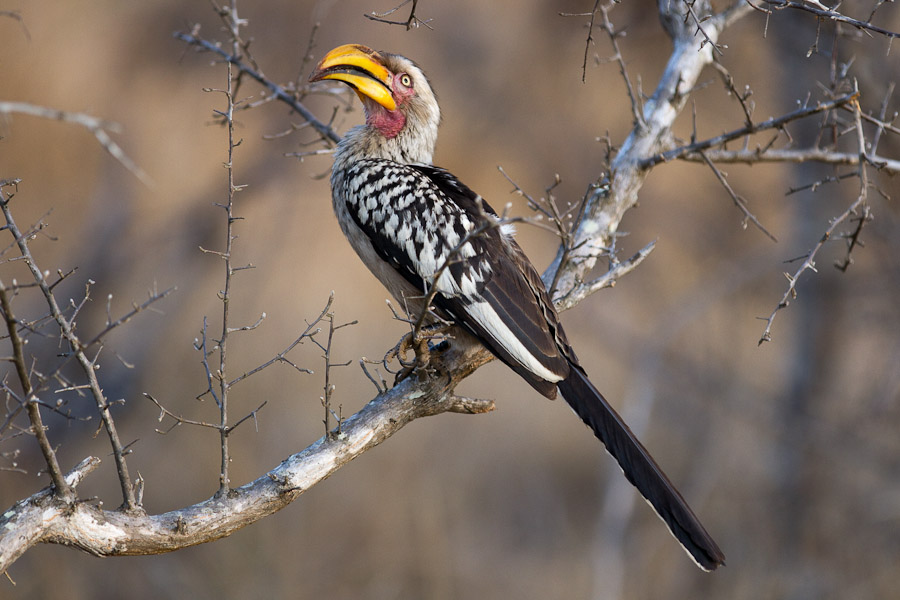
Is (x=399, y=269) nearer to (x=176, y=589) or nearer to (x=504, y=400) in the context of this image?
(x=176, y=589)

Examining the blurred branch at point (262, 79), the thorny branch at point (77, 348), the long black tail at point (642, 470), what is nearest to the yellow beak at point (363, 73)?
the blurred branch at point (262, 79)

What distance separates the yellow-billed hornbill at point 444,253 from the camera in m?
3.00

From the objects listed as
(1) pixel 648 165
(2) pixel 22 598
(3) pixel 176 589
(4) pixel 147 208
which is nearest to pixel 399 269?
(1) pixel 648 165

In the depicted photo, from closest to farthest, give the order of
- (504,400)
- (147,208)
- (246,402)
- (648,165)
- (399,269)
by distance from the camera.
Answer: (399,269) < (648,165) < (246,402) < (147,208) < (504,400)

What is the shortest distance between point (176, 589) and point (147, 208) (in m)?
4.16

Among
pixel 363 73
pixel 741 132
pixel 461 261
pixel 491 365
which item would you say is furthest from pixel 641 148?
pixel 491 365

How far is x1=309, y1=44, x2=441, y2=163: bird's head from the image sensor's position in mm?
3689

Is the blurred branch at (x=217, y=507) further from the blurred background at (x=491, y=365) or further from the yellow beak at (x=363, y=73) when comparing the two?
the blurred background at (x=491, y=365)

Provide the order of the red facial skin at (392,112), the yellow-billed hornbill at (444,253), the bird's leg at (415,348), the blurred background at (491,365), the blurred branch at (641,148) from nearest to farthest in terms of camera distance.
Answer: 1. the bird's leg at (415,348)
2. the yellow-billed hornbill at (444,253)
3. the blurred branch at (641,148)
4. the red facial skin at (392,112)
5. the blurred background at (491,365)

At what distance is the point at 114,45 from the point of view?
8.88 meters

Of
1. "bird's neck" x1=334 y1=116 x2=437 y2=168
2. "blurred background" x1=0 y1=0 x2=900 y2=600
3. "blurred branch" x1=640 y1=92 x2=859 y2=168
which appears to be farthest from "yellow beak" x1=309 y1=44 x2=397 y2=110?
"blurred background" x1=0 y1=0 x2=900 y2=600

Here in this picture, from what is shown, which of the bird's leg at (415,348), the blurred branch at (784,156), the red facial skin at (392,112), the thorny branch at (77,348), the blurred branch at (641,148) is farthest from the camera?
the red facial skin at (392,112)

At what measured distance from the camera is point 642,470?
302 centimetres

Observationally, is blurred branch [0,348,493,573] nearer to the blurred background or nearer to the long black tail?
the long black tail
